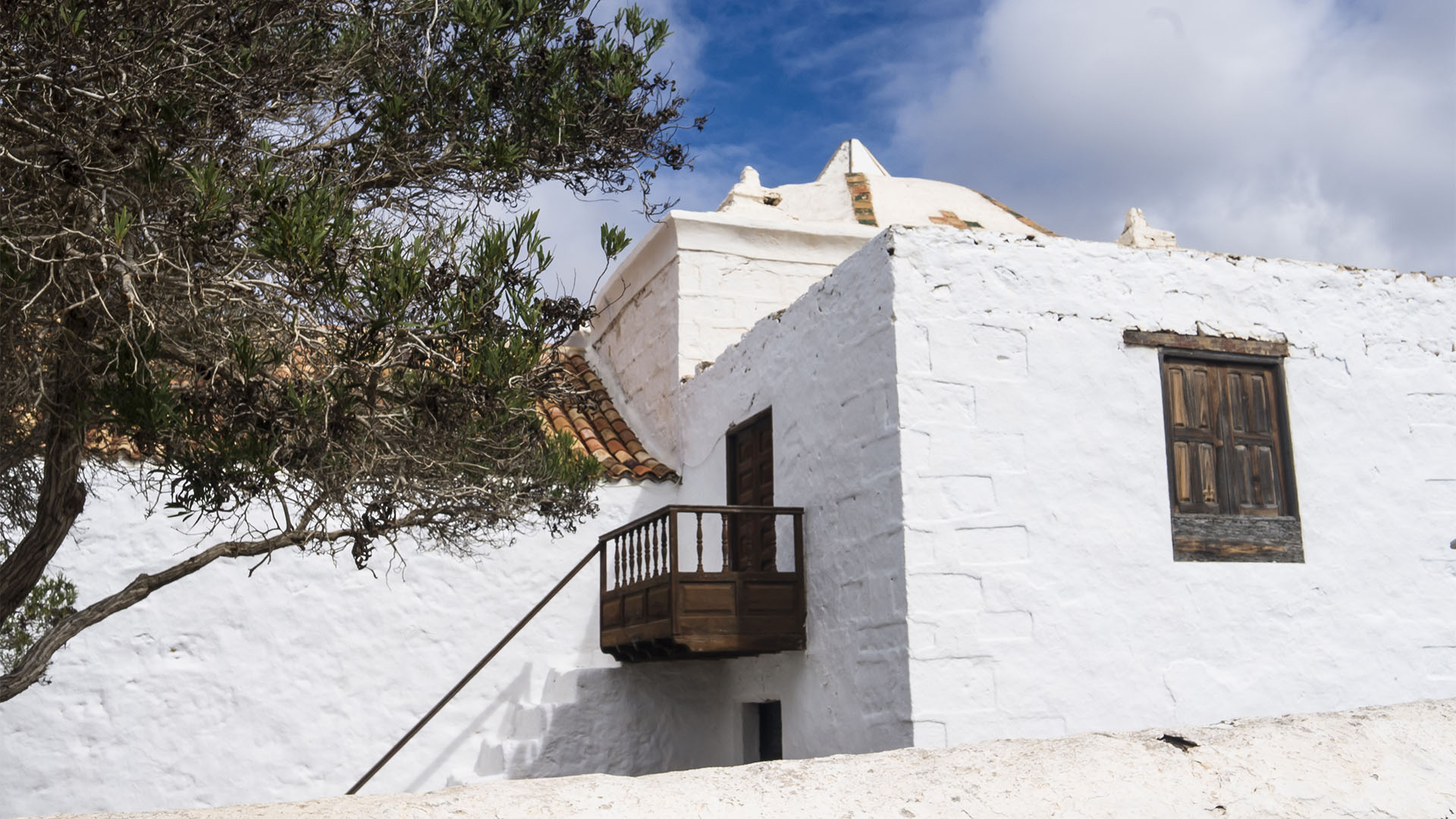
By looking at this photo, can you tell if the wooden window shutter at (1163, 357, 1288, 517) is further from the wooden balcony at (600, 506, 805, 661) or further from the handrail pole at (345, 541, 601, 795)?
the handrail pole at (345, 541, 601, 795)

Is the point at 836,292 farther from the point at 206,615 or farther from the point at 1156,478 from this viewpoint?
the point at 206,615

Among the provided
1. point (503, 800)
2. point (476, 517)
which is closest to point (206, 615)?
point (476, 517)

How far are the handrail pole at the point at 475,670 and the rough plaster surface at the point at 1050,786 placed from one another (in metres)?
5.56

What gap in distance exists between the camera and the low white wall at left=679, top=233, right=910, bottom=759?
7.21 metres

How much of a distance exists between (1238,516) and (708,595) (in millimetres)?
3270

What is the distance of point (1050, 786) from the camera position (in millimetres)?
4004

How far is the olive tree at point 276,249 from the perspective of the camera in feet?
14.3

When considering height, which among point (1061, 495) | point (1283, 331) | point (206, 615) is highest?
point (1283, 331)

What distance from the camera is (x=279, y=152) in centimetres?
520

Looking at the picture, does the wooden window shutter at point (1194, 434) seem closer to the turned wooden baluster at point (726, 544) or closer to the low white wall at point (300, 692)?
the turned wooden baluster at point (726, 544)

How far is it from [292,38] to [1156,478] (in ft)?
17.3

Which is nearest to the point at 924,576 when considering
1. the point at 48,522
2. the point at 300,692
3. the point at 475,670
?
the point at 475,670

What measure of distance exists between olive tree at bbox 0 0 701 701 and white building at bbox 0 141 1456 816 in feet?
8.16

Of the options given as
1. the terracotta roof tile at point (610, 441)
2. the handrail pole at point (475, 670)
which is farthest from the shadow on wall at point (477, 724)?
the terracotta roof tile at point (610, 441)
